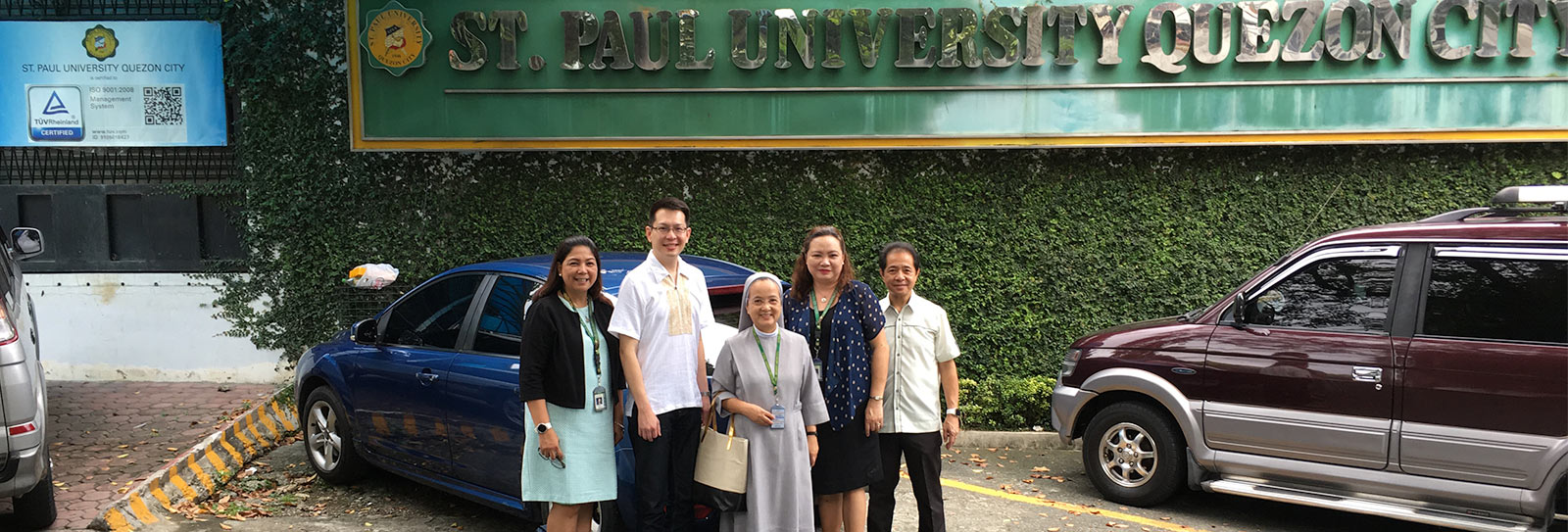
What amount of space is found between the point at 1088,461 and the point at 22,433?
5.87 m

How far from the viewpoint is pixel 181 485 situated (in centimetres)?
633

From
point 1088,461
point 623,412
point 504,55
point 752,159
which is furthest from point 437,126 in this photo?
point 1088,461

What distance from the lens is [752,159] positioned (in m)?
9.48

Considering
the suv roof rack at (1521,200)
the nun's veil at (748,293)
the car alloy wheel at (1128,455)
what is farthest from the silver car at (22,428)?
the suv roof rack at (1521,200)

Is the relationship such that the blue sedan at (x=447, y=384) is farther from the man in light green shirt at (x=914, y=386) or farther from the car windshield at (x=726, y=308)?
the man in light green shirt at (x=914, y=386)

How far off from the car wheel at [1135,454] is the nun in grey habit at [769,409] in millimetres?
2796

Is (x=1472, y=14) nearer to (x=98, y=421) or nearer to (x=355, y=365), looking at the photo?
(x=355, y=365)

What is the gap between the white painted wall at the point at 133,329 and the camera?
9.48 metres

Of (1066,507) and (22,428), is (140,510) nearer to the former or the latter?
(22,428)

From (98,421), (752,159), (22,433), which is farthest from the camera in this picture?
(752,159)

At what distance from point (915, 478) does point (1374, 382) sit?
2.55m

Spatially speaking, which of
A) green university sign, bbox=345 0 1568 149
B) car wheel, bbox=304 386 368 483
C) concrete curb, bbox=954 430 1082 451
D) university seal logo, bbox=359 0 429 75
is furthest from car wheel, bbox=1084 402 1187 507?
university seal logo, bbox=359 0 429 75

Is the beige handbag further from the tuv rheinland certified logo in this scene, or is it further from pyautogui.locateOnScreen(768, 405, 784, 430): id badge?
the tuv rheinland certified logo

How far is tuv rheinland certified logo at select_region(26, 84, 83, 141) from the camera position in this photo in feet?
31.1
